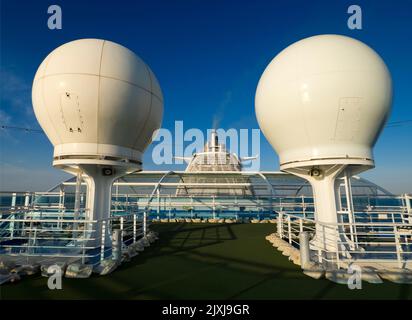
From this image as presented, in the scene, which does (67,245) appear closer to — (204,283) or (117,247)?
(117,247)

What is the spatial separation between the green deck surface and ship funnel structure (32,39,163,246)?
3148 mm

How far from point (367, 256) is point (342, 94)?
14.7 ft

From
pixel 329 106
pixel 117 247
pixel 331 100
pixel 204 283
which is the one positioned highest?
pixel 331 100

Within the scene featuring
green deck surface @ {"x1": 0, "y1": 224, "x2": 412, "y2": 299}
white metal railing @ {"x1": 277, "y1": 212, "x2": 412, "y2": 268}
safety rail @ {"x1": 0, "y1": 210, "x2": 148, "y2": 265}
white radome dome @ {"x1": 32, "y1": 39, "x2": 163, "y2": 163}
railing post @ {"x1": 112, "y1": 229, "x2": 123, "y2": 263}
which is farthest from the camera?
white radome dome @ {"x1": 32, "y1": 39, "x2": 163, "y2": 163}

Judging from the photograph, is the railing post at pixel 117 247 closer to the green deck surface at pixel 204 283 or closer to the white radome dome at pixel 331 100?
the green deck surface at pixel 204 283

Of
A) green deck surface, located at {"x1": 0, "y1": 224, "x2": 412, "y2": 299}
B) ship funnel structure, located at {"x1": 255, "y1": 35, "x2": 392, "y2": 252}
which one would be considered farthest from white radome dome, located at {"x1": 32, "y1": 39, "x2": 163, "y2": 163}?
ship funnel structure, located at {"x1": 255, "y1": 35, "x2": 392, "y2": 252}

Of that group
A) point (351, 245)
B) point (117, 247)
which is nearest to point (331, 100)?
point (351, 245)

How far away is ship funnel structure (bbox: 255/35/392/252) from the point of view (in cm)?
609

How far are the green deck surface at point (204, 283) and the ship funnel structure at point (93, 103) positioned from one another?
10.3 feet

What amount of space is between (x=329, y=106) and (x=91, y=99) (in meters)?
6.33

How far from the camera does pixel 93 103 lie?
639 cm

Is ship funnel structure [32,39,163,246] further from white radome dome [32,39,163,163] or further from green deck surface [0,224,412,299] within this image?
green deck surface [0,224,412,299]

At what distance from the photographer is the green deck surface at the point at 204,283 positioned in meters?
4.06

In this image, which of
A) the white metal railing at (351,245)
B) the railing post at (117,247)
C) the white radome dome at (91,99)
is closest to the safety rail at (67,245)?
the railing post at (117,247)
